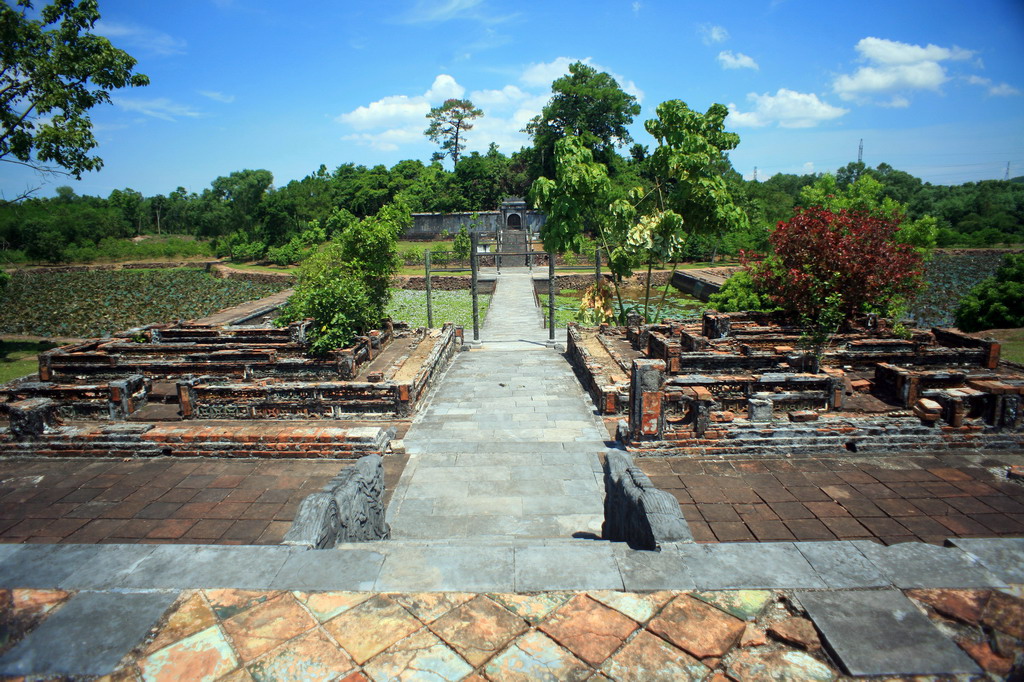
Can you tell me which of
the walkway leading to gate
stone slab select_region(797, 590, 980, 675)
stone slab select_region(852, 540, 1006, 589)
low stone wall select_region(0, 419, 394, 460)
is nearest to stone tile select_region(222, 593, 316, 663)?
the walkway leading to gate

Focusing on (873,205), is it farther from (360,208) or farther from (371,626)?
(360,208)

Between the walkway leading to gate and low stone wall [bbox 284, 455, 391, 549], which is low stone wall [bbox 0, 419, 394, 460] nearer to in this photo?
the walkway leading to gate

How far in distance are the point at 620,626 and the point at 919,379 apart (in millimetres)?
8467

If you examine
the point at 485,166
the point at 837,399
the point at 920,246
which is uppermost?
the point at 485,166

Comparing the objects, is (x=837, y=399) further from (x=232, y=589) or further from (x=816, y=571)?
(x=232, y=589)

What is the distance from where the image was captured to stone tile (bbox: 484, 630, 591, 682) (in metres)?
2.55

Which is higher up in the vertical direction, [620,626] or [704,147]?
[704,147]

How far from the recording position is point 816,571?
10.3 feet

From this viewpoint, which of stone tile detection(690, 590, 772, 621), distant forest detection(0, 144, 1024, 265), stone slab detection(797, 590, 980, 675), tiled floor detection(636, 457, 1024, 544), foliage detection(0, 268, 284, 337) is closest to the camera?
stone slab detection(797, 590, 980, 675)

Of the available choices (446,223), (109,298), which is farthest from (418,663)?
(446,223)

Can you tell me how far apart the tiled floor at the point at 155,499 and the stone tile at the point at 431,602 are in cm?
278

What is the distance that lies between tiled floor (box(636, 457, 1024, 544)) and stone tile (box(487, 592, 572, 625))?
275cm

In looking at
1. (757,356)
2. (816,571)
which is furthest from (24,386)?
(757,356)

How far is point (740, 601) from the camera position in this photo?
297 centimetres
